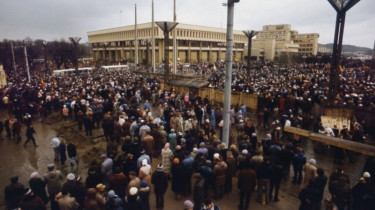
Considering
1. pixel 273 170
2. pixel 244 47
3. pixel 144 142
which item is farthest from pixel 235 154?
pixel 244 47

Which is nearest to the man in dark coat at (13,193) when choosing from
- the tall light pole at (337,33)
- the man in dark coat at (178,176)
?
the man in dark coat at (178,176)

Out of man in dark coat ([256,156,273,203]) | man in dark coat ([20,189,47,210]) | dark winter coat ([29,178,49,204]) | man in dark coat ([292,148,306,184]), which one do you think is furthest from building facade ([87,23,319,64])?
man in dark coat ([20,189,47,210])

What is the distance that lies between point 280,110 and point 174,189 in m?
11.5

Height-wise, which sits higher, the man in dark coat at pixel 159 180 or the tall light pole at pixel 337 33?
the tall light pole at pixel 337 33

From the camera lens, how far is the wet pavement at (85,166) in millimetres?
7191

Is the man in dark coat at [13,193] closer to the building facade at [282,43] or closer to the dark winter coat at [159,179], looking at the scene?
the dark winter coat at [159,179]

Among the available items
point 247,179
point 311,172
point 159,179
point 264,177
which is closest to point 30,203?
point 159,179

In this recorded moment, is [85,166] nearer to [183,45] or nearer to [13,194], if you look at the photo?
[13,194]

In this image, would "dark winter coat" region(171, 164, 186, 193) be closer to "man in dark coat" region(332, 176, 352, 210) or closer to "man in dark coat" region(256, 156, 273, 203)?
"man in dark coat" region(256, 156, 273, 203)

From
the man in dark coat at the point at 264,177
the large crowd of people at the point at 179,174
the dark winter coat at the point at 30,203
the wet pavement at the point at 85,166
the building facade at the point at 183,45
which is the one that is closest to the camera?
the dark winter coat at the point at 30,203

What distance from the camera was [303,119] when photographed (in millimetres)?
12523

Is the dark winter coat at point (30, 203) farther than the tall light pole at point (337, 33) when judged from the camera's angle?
No

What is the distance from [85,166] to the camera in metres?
10.0

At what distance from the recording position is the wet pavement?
719cm
